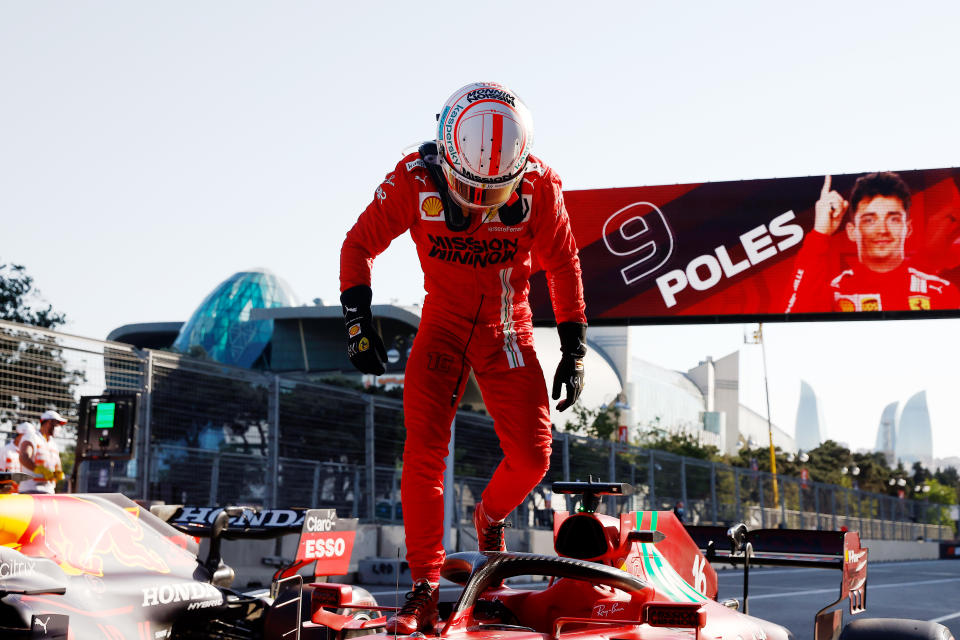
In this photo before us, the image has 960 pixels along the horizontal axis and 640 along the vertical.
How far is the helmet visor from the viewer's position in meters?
4.36

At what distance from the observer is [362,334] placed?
443 cm

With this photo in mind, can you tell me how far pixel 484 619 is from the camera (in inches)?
181

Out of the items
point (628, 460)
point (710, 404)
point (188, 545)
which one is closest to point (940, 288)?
point (628, 460)

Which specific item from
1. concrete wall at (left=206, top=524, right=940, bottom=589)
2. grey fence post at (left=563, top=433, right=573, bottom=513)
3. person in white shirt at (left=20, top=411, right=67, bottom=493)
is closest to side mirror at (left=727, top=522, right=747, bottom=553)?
concrete wall at (left=206, top=524, right=940, bottom=589)

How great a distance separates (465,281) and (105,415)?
284 inches

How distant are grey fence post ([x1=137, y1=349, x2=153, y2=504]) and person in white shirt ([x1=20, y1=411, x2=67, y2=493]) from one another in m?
1.05

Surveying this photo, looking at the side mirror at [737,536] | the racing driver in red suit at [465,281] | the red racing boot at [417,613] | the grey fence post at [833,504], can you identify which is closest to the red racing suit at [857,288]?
the side mirror at [737,536]

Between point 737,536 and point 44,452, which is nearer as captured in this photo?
point 737,536

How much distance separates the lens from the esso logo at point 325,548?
6.00m

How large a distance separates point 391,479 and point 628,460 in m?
7.90

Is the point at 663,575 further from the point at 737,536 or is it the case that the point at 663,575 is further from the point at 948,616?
the point at 948,616

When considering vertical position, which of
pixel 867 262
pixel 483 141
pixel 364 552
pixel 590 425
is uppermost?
pixel 867 262

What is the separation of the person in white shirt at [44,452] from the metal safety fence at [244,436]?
397 millimetres

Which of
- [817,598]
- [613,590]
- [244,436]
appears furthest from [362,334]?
[817,598]
